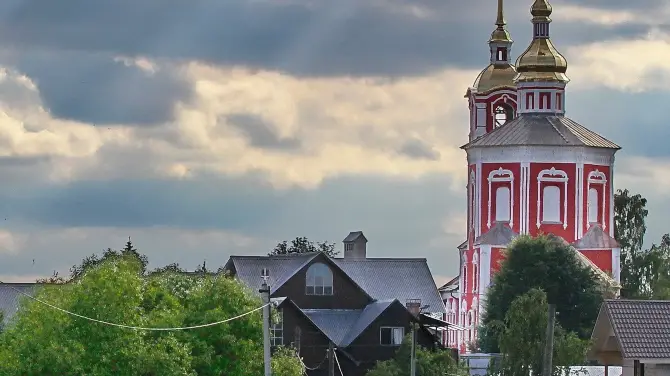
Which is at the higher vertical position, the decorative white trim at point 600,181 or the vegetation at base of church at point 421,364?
the decorative white trim at point 600,181

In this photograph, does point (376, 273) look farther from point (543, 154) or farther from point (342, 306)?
point (543, 154)

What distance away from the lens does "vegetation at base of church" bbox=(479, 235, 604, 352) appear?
95.3 m

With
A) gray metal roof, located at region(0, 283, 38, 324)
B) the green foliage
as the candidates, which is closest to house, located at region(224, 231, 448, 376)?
the green foliage

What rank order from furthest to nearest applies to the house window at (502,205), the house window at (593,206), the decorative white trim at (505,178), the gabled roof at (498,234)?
1. the house window at (593,206)
2. the house window at (502,205)
3. the decorative white trim at (505,178)
4. the gabled roof at (498,234)

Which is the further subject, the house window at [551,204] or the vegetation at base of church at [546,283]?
the house window at [551,204]

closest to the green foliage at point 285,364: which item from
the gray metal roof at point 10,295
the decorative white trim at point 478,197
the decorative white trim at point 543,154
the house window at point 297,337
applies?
the house window at point 297,337

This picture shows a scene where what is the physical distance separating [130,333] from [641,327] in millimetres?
17736

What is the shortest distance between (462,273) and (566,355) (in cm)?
4483

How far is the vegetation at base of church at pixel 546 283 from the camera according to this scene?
9531 cm

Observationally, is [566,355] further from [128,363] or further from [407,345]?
[128,363]

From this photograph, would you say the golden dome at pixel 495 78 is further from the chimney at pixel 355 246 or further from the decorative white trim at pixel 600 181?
the chimney at pixel 355 246

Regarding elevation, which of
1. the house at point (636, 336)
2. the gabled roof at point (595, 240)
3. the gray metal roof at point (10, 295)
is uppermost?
the gabled roof at point (595, 240)

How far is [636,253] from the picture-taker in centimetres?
12156

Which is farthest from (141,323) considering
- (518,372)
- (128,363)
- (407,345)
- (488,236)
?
(488,236)
